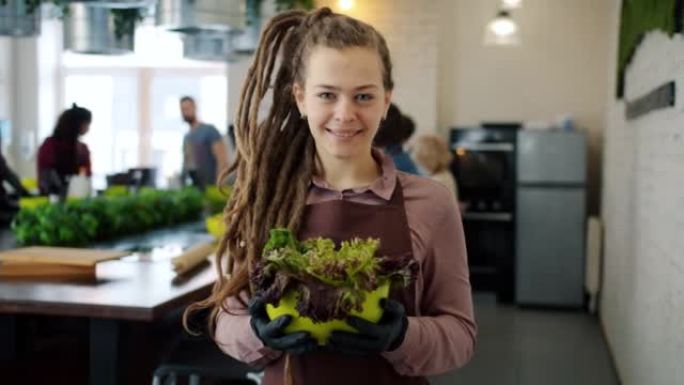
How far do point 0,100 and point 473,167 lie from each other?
18.1ft

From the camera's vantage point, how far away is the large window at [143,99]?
11328 mm

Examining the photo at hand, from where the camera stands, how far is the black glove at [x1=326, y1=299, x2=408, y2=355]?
1.33 metres

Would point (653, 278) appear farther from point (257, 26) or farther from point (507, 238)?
point (507, 238)

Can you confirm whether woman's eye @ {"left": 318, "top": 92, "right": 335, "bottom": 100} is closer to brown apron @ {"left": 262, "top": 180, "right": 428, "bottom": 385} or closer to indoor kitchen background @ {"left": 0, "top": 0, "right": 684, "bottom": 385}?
brown apron @ {"left": 262, "top": 180, "right": 428, "bottom": 385}

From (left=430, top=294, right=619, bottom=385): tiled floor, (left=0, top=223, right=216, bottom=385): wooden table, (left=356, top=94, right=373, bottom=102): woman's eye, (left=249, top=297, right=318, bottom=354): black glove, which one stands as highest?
(left=356, top=94, right=373, bottom=102): woman's eye

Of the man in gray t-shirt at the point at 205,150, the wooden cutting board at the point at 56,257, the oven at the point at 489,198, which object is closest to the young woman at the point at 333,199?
the wooden cutting board at the point at 56,257

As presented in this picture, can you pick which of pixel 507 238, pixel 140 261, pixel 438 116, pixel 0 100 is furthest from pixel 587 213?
pixel 0 100

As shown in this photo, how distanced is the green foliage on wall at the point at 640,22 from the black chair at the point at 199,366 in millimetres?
1722

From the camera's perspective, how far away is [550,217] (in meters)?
7.66

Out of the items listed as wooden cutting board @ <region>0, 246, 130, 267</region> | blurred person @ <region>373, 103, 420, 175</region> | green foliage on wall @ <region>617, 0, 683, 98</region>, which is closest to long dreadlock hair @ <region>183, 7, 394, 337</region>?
wooden cutting board @ <region>0, 246, 130, 267</region>

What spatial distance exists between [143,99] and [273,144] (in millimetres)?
10158

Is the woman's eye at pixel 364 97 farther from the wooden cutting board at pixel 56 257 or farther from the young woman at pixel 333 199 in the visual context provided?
the wooden cutting board at pixel 56 257

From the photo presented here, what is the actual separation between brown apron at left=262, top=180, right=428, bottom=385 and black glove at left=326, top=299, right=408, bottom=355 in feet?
0.40

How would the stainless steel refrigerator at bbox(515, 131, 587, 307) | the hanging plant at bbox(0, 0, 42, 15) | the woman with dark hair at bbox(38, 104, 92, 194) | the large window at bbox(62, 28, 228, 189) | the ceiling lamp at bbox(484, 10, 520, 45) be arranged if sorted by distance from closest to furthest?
1. the hanging plant at bbox(0, 0, 42, 15)
2. the woman with dark hair at bbox(38, 104, 92, 194)
3. the ceiling lamp at bbox(484, 10, 520, 45)
4. the stainless steel refrigerator at bbox(515, 131, 587, 307)
5. the large window at bbox(62, 28, 228, 189)
